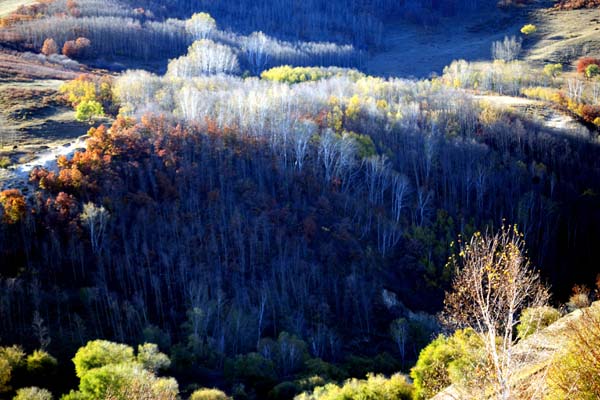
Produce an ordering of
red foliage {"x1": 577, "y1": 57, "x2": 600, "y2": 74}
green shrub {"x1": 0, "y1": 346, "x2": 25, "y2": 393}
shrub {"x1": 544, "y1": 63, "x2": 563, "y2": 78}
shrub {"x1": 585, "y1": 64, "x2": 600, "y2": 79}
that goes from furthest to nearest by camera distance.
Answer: shrub {"x1": 544, "y1": 63, "x2": 563, "y2": 78}
red foliage {"x1": 577, "y1": 57, "x2": 600, "y2": 74}
shrub {"x1": 585, "y1": 64, "x2": 600, "y2": 79}
green shrub {"x1": 0, "y1": 346, "x2": 25, "y2": 393}

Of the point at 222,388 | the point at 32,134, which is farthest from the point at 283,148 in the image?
the point at 222,388

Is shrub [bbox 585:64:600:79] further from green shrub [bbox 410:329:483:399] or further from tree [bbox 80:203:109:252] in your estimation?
green shrub [bbox 410:329:483:399]

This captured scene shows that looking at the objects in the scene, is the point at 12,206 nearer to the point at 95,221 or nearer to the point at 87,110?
the point at 95,221

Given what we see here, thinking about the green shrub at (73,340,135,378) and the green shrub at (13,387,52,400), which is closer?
the green shrub at (13,387,52,400)

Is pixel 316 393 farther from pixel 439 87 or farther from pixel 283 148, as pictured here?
pixel 439 87

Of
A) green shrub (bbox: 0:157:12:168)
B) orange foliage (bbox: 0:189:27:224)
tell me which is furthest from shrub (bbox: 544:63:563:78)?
orange foliage (bbox: 0:189:27:224)

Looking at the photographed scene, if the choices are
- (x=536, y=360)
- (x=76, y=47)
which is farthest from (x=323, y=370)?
(x=76, y=47)

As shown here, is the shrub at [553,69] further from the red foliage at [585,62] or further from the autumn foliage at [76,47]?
the autumn foliage at [76,47]
